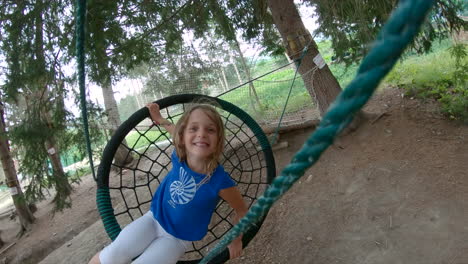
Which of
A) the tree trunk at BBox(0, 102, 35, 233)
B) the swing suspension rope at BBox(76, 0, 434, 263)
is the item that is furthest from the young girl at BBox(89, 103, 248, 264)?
the tree trunk at BBox(0, 102, 35, 233)

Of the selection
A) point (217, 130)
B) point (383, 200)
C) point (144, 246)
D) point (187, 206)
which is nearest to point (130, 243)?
point (144, 246)

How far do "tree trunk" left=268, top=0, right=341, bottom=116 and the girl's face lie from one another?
146 cm

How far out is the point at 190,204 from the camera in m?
1.30

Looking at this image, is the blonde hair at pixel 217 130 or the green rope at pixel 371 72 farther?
the blonde hair at pixel 217 130

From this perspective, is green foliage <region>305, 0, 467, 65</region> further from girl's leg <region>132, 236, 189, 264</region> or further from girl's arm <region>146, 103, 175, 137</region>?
girl's leg <region>132, 236, 189, 264</region>

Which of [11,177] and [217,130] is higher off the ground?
[11,177]

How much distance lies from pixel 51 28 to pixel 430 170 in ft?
9.81

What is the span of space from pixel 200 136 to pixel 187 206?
0.30 meters

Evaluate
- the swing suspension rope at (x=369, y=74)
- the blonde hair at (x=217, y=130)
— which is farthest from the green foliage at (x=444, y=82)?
the swing suspension rope at (x=369, y=74)

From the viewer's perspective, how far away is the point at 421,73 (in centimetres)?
317

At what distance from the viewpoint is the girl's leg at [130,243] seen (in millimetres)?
1245

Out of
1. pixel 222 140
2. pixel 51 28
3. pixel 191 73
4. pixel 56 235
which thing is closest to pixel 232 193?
pixel 222 140

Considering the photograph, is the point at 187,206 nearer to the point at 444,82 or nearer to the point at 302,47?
the point at 302,47

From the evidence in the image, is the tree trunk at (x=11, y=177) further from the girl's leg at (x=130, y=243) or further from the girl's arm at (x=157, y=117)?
the girl's leg at (x=130, y=243)
